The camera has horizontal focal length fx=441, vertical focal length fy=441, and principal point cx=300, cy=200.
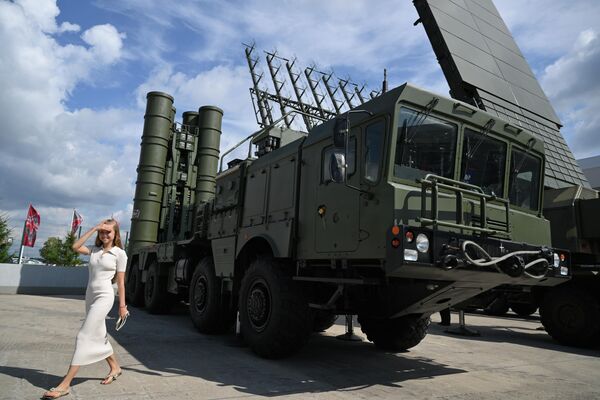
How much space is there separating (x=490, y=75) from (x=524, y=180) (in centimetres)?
673

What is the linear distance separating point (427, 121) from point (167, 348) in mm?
4337

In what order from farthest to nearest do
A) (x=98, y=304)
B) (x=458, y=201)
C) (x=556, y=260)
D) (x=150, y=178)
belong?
1. (x=150, y=178)
2. (x=556, y=260)
3. (x=458, y=201)
4. (x=98, y=304)

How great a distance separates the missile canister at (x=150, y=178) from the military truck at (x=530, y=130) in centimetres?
733

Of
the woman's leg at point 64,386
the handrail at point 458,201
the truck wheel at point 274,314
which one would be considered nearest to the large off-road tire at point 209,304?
the truck wheel at point 274,314

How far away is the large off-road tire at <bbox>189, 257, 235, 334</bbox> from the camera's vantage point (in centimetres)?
700

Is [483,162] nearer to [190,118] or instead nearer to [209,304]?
[209,304]

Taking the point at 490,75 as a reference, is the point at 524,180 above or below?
below

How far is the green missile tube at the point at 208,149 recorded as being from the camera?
39.2 ft

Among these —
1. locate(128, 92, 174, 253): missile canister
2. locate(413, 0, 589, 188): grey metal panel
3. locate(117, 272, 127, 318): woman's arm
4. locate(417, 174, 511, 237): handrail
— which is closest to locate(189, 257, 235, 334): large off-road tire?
locate(117, 272, 127, 318): woman's arm

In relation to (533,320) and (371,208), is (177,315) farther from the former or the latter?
(533,320)

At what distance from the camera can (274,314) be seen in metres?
5.08

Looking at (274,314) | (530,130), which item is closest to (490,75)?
(530,130)

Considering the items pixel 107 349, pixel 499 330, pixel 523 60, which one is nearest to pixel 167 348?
pixel 107 349

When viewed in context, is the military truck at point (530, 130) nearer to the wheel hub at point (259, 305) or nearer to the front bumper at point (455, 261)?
the front bumper at point (455, 261)
